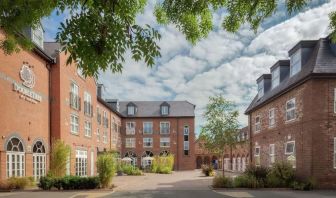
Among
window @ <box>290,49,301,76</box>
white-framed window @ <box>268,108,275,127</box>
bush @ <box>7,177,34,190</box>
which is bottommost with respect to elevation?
bush @ <box>7,177,34,190</box>

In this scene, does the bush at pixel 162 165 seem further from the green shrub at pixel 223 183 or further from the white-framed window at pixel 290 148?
the green shrub at pixel 223 183

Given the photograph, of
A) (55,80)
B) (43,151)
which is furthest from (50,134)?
(55,80)

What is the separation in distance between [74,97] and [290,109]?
1706cm

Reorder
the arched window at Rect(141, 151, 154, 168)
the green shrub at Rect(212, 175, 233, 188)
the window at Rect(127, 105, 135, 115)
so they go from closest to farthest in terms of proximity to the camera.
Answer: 1. the green shrub at Rect(212, 175, 233, 188)
2. the arched window at Rect(141, 151, 154, 168)
3. the window at Rect(127, 105, 135, 115)

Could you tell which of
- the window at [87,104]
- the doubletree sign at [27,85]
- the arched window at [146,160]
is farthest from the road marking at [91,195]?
the arched window at [146,160]

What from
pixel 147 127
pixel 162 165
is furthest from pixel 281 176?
pixel 147 127

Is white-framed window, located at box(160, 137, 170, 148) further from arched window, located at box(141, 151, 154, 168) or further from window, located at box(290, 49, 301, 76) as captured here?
window, located at box(290, 49, 301, 76)

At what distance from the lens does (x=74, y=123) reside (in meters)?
31.2

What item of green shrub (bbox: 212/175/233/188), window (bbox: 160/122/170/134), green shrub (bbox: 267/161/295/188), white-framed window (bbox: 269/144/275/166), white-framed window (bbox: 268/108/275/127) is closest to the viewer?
green shrub (bbox: 267/161/295/188)

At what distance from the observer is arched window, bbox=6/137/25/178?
20812 mm

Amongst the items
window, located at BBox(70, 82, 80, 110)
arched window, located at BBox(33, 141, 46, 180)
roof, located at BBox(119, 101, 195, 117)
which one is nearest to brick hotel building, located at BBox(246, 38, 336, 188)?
window, located at BBox(70, 82, 80, 110)

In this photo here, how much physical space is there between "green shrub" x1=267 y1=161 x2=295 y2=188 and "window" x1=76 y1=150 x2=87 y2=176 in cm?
1645

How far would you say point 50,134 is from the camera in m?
27.4

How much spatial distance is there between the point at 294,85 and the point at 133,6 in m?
19.2
